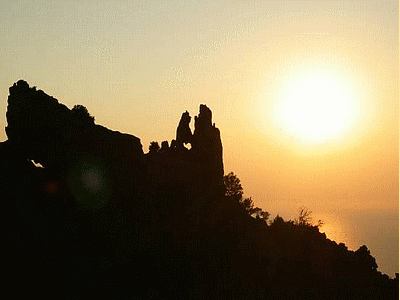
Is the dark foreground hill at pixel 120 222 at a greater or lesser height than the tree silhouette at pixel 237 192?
lesser

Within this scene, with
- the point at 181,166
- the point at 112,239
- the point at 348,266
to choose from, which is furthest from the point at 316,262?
the point at 112,239

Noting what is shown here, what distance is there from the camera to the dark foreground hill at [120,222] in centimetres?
9538

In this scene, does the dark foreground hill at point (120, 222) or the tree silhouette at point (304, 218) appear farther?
the tree silhouette at point (304, 218)

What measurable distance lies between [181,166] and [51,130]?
1871 cm

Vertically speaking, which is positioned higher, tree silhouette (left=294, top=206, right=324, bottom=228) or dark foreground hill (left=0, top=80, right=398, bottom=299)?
tree silhouette (left=294, top=206, right=324, bottom=228)

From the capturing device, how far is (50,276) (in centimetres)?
9350

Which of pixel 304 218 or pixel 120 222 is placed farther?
pixel 304 218

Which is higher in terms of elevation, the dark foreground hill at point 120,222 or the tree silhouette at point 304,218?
the tree silhouette at point 304,218

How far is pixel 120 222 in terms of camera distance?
102m

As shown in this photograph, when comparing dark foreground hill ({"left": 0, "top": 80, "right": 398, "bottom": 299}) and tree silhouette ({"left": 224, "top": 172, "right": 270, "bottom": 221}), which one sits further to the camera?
tree silhouette ({"left": 224, "top": 172, "right": 270, "bottom": 221})

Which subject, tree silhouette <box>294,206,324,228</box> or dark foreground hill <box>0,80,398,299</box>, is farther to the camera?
tree silhouette <box>294,206,324,228</box>

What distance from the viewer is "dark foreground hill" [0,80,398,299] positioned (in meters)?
95.4

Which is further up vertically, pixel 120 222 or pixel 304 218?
pixel 304 218

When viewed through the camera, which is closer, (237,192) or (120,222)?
(120,222)
